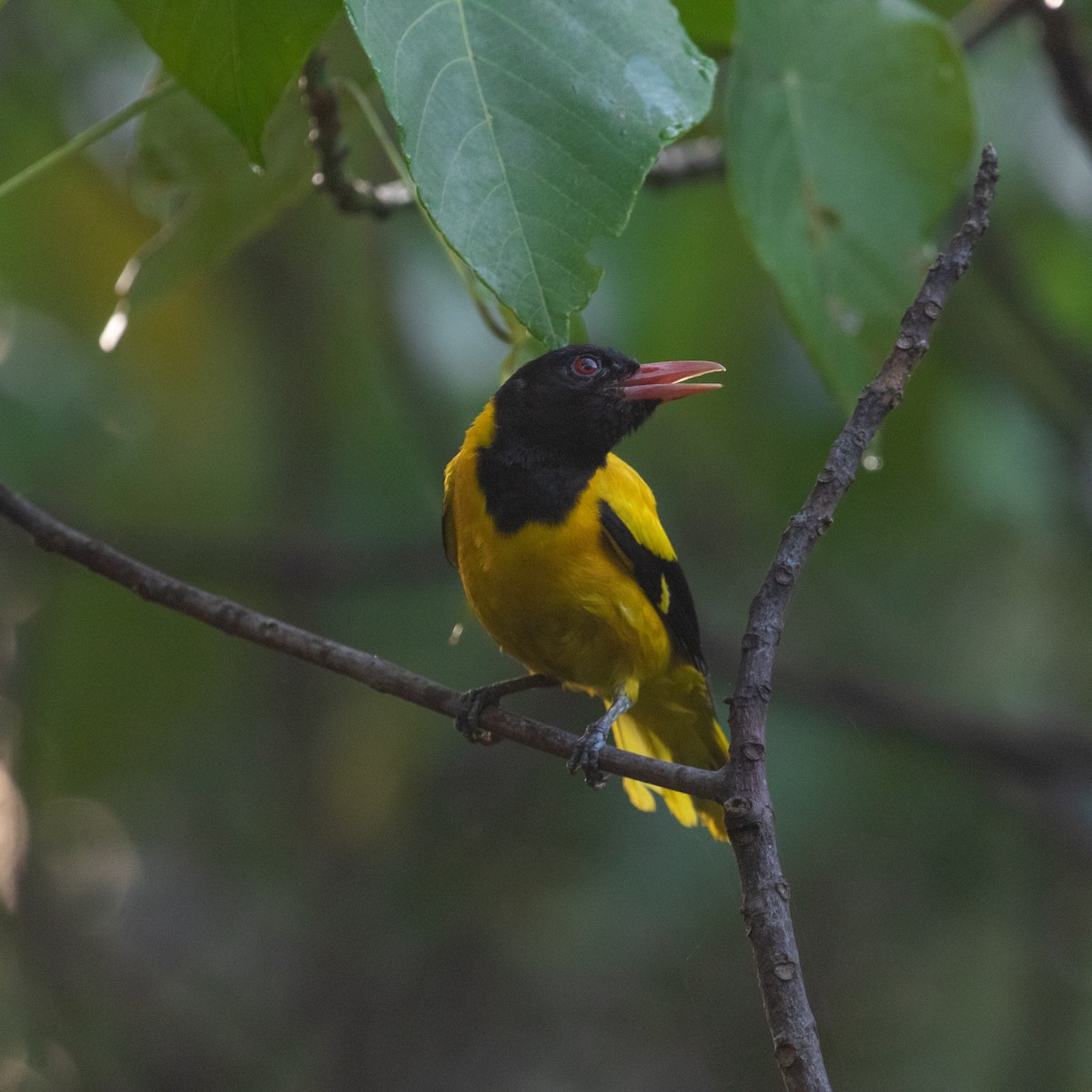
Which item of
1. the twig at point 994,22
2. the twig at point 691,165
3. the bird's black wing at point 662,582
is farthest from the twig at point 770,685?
the twig at point 994,22

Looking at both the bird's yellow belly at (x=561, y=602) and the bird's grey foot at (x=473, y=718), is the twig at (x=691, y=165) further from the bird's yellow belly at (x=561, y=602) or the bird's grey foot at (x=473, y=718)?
the bird's grey foot at (x=473, y=718)

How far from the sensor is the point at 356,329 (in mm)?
5652

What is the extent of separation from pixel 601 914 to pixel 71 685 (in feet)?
8.74

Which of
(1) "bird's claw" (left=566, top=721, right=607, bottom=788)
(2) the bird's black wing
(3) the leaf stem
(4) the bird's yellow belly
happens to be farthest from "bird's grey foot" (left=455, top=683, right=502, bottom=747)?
(3) the leaf stem

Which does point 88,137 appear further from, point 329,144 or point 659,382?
point 659,382

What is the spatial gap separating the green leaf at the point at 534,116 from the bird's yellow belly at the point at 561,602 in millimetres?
1581

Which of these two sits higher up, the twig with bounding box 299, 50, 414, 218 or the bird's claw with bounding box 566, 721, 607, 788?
the twig with bounding box 299, 50, 414, 218

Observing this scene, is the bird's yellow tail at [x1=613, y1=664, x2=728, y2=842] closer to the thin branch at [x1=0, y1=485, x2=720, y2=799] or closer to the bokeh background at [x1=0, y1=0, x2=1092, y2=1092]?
the bokeh background at [x1=0, y1=0, x2=1092, y2=1092]

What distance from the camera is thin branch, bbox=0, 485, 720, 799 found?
219 centimetres

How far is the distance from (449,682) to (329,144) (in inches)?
Answer: 124

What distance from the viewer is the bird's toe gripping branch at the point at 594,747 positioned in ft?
7.16

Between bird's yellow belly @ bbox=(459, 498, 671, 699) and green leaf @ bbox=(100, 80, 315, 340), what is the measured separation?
0.94 meters

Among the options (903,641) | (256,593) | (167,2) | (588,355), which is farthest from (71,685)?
(903,641)

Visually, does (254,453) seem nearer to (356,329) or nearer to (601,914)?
(356,329)
